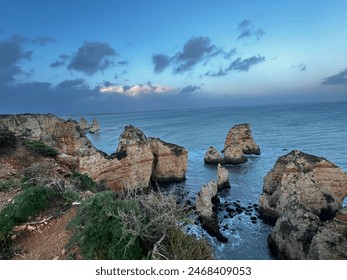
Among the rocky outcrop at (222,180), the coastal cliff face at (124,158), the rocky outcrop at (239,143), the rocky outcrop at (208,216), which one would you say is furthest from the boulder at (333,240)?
the rocky outcrop at (239,143)

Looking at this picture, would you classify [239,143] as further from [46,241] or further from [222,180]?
[46,241]

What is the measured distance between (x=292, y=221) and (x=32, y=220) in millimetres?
16019

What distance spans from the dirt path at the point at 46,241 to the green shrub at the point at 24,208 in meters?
0.37

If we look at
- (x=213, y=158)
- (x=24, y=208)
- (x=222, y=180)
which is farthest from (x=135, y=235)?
(x=213, y=158)

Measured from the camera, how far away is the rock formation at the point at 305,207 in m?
13.2

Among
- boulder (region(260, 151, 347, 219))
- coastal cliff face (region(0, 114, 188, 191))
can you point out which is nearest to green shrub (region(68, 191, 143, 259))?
coastal cliff face (region(0, 114, 188, 191))

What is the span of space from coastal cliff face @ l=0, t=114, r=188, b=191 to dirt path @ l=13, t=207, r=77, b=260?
47.8 ft

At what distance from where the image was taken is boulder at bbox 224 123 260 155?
5456 cm

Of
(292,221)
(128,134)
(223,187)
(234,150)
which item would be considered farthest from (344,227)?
(234,150)

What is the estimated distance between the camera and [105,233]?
535 centimetres

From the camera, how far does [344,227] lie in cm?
1296

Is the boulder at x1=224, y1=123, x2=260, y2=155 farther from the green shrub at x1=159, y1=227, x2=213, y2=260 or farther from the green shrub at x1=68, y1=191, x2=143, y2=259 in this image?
the green shrub at x1=159, y1=227, x2=213, y2=260
